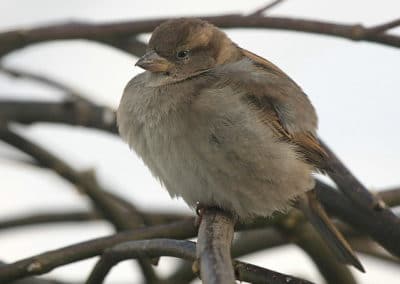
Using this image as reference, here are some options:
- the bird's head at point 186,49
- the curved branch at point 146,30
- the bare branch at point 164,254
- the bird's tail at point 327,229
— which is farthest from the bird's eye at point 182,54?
the bare branch at point 164,254

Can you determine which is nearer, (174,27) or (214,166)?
(214,166)

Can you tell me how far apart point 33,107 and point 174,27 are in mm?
809

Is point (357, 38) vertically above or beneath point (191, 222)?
above

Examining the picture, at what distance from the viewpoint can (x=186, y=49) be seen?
12.1 feet

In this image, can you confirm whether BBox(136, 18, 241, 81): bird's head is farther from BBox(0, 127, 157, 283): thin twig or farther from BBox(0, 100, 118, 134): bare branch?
BBox(0, 127, 157, 283): thin twig

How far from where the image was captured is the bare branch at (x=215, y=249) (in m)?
1.96

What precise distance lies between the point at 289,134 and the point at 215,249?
4.87 ft

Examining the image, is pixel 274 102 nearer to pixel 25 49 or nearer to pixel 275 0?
pixel 275 0

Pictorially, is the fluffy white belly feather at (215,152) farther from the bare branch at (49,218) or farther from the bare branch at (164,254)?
the bare branch at (49,218)

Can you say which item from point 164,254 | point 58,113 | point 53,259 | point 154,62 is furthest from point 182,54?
point 164,254

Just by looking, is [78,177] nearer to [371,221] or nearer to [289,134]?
[289,134]

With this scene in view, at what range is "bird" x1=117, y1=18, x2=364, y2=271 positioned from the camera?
131 inches

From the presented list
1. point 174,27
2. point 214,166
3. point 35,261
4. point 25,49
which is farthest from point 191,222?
point 25,49

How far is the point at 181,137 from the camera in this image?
3.33 meters
